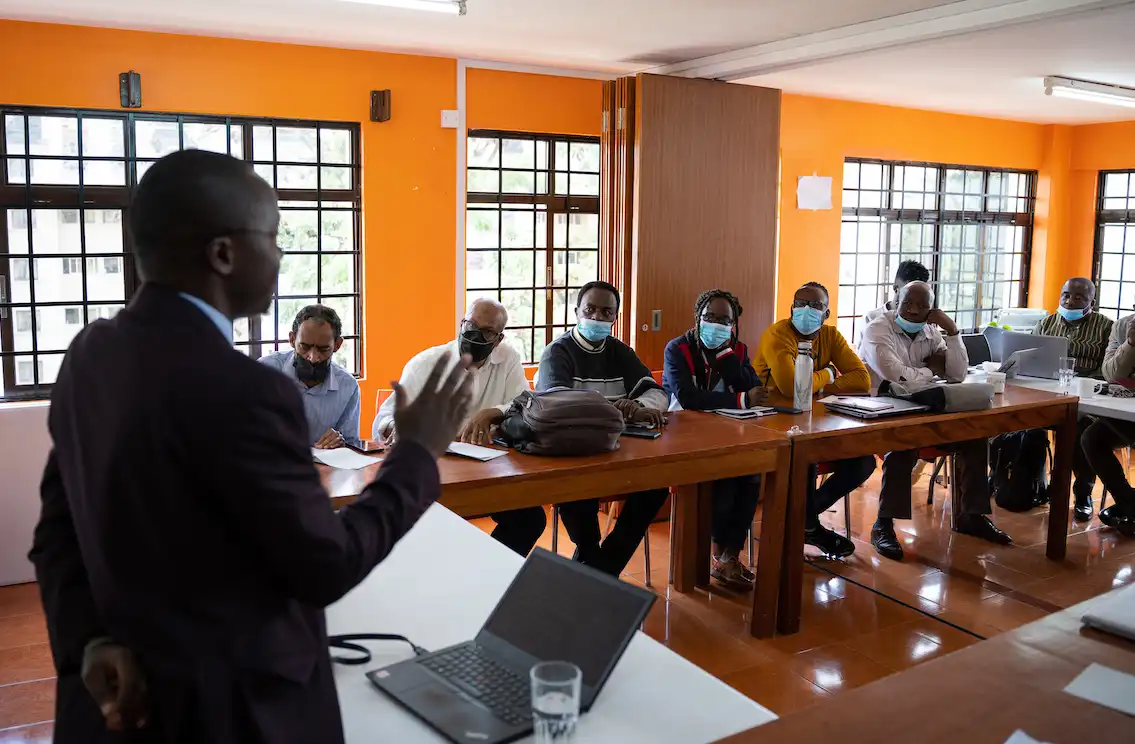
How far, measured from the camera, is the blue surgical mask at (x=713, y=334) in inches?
158

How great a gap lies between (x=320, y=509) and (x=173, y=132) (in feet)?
14.4

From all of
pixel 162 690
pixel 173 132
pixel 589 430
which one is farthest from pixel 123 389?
pixel 173 132

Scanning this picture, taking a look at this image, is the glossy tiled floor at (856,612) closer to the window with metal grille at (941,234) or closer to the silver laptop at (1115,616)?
the silver laptop at (1115,616)

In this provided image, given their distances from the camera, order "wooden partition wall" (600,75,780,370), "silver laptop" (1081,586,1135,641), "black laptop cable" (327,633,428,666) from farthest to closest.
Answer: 1. "wooden partition wall" (600,75,780,370)
2. "silver laptop" (1081,586,1135,641)
3. "black laptop cable" (327,633,428,666)

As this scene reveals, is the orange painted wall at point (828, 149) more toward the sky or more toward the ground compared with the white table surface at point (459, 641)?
more toward the sky

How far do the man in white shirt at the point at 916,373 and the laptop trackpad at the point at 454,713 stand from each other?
11.4 ft

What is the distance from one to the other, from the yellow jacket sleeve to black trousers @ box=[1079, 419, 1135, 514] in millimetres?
1494

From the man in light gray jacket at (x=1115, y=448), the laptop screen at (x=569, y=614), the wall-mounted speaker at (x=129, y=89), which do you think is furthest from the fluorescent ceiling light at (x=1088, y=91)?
the laptop screen at (x=569, y=614)

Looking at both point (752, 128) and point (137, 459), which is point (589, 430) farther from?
point (752, 128)

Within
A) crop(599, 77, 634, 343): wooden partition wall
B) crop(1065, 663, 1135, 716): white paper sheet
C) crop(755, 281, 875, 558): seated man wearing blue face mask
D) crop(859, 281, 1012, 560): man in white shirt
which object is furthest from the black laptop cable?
crop(599, 77, 634, 343): wooden partition wall

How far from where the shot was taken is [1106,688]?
142 centimetres

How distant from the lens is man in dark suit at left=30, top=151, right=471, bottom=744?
3.13 ft

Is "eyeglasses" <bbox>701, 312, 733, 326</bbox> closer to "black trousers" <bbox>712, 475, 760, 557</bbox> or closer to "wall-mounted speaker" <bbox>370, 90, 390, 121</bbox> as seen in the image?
"black trousers" <bbox>712, 475, 760, 557</bbox>

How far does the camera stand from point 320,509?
3.33 feet
